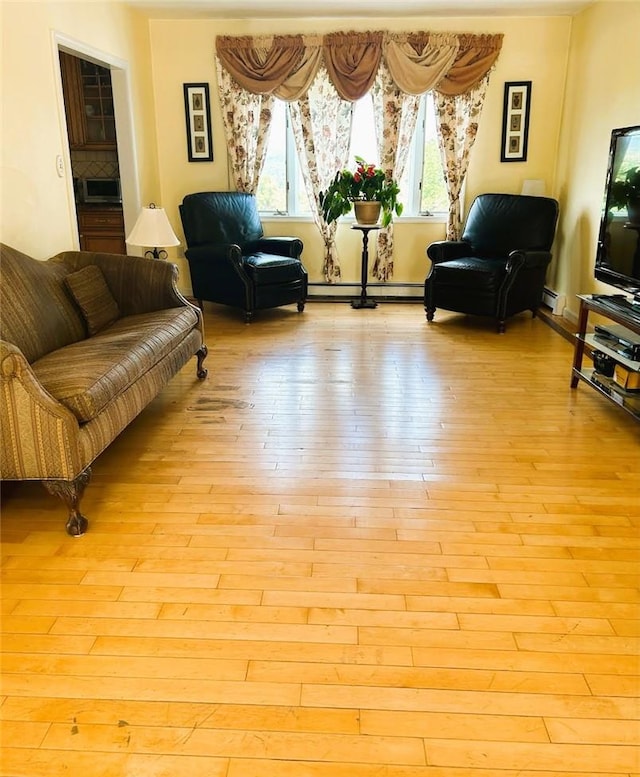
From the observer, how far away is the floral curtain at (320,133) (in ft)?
19.5

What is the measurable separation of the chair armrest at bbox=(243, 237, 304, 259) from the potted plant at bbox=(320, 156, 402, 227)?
0.49 m

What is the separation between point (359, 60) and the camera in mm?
5770

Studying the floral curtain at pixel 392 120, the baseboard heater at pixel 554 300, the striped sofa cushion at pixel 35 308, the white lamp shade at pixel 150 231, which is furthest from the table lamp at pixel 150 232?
the baseboard heater at pixel 554 300

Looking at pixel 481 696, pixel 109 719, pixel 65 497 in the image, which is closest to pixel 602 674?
pixel 481 696

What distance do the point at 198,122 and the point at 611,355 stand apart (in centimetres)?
460

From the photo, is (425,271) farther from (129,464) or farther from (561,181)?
(129,464)

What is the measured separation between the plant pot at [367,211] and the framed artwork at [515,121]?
1399 millimetres

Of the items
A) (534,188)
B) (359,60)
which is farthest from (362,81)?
(534,188)

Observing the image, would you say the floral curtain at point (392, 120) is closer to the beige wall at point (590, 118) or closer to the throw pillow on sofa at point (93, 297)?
the beige wall at point (590, 118)

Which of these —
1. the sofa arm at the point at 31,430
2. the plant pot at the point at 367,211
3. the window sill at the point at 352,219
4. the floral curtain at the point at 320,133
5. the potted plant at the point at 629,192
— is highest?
the floral curtain at the point at 320,133

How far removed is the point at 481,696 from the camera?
5.38ft

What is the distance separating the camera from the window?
6.09 m

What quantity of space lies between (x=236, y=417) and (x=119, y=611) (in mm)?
1626

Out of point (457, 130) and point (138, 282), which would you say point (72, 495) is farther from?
point (457, 130)
